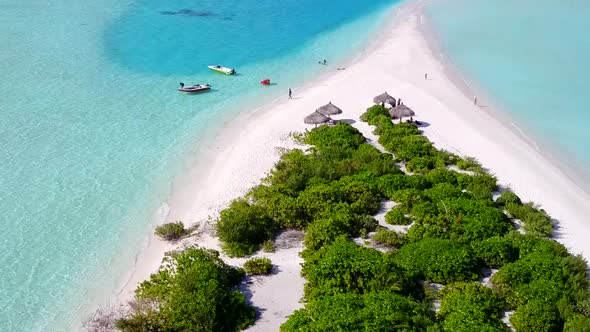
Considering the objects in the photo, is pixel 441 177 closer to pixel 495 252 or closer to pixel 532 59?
pixel 495 252

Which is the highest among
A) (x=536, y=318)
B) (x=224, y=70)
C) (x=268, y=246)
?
(x=536, y=318)

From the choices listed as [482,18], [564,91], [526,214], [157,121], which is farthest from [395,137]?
[482,18]

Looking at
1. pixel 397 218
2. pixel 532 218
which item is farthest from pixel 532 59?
pixel 397 218

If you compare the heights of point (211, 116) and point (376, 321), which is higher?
Answer: point (376, 321)

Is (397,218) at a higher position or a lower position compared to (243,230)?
higher

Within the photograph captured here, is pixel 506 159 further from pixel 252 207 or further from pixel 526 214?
pixel 252 207

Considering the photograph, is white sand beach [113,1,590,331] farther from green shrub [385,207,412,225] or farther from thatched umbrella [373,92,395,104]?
green shrub [385,207,412,225]
